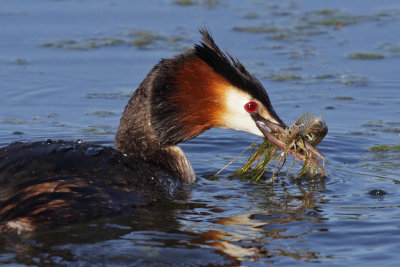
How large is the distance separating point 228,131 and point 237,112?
2.31 m

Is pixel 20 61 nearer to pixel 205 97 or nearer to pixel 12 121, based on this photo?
pixel 12 121

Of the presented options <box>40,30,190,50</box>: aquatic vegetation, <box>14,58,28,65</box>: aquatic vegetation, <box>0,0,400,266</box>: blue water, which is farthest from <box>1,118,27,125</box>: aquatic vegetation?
<box>40,30,190,50</box>: aquatic vegetation

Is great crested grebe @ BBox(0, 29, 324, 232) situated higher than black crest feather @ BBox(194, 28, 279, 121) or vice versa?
black crest feather @ BBox(194, 28, 279, 121)

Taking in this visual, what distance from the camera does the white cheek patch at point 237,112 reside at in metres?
7.95

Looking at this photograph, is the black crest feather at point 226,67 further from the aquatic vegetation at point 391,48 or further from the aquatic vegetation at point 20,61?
the aquatic vegetation at point 391,48

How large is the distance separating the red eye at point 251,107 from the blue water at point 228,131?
76 centimetres

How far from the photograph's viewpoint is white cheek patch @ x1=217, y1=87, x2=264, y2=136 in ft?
26.1

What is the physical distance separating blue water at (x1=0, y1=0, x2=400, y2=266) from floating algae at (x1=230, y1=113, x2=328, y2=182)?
166 mm

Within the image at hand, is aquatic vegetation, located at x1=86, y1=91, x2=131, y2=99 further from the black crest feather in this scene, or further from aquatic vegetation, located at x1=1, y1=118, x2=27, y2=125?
the black crest feather

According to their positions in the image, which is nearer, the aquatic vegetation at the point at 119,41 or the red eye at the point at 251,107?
the red eye at the point at 251,107

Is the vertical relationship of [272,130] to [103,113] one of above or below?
below

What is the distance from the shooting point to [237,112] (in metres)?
8.05

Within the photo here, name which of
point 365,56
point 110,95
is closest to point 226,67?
point 110,95

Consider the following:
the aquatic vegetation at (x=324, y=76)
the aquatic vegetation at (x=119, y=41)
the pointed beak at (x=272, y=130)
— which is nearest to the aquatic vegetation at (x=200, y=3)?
the aquatic vegetation at (x=119, y=41)
